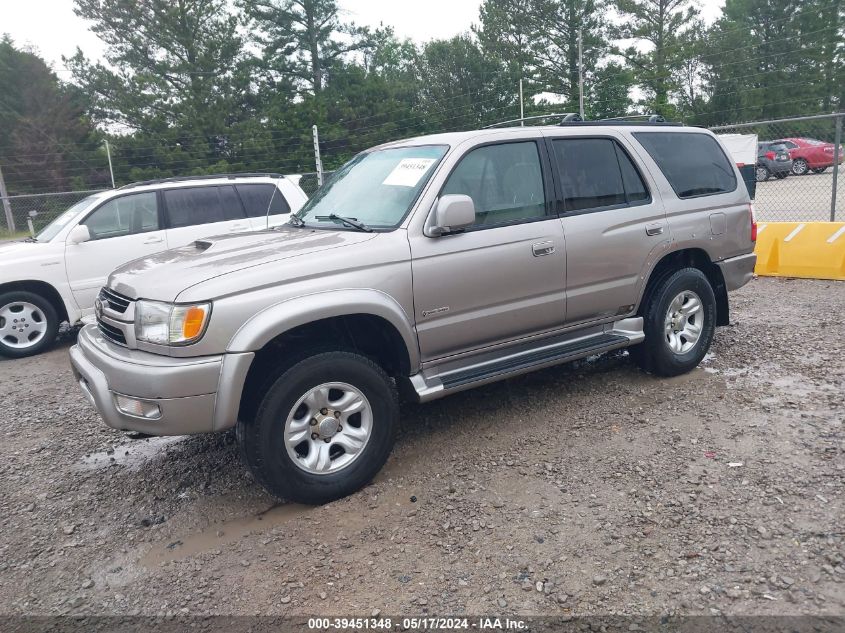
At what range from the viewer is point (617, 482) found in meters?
3.50

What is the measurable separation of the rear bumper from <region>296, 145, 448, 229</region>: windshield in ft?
8.69

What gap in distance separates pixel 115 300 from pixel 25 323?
14.5 ft

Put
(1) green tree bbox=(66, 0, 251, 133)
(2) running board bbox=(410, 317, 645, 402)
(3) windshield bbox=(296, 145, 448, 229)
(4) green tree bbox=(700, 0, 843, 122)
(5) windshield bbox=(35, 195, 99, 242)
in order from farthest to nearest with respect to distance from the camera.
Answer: (4) green tree bbox=(700, 0, 843, 122)
(1) green tree bbox=(66, 0, 251, 133)
(5) windshield bbox=(35, 195, 99, 242)
(3) windshield bbox=(296, 145, 448, 229)
(2) running board bbox=(410, 317, 645, 402)

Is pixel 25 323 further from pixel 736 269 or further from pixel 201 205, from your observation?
pixel 736 269

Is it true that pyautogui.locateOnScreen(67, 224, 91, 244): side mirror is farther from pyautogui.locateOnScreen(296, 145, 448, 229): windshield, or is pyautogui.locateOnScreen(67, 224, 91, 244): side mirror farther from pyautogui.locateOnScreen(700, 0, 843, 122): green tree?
pyautogui.locateOnScreen(700, 0, 843, 122): green tree

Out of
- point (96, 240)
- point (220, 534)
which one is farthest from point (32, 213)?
point (220, 534)

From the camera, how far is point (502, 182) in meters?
4.16

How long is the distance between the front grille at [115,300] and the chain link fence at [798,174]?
12508 millimetres

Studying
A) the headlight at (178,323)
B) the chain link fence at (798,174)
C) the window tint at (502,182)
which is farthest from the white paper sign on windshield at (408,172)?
the chain link fence at (798,174)

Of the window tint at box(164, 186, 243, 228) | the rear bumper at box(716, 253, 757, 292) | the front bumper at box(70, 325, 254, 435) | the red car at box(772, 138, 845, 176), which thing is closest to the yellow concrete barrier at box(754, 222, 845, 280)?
the rear bumper at box(716, 253, 757, 292)

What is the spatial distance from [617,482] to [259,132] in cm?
3243

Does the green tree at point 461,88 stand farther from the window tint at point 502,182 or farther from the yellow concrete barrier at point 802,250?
the window tint at point 502,182

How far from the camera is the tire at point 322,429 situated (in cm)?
324

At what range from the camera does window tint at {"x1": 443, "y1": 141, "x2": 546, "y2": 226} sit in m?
4.01
